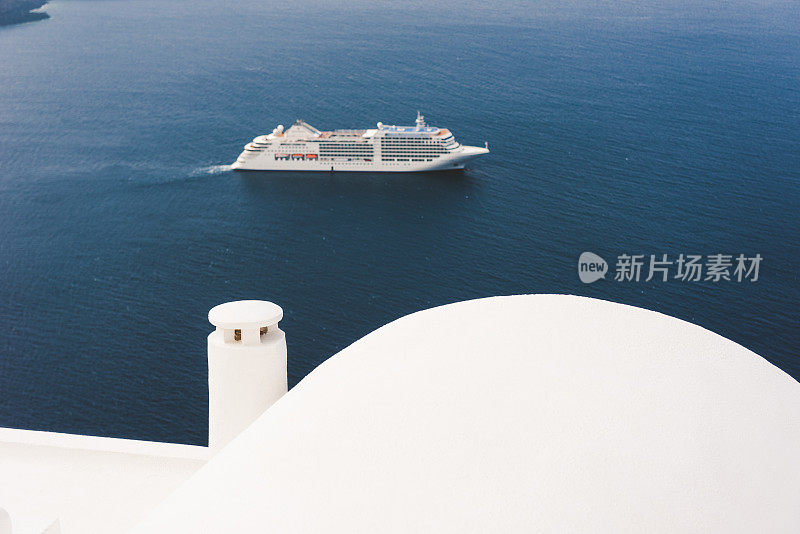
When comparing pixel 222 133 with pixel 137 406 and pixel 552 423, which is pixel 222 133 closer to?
pixel 137 406

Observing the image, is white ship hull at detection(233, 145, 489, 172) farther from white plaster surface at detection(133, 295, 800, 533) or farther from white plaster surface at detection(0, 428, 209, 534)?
white plaster surface at detection(133, 295, 800, 533)

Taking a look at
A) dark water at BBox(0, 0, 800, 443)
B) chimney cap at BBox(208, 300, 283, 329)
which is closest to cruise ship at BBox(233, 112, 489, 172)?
dark water at BBox(0, 0, 800, 443)

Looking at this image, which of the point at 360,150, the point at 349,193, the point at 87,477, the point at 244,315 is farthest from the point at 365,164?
the point at 244,315

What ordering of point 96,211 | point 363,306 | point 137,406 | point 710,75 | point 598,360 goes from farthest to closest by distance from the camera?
point 710,75 < point 96,211 < point 363,306 < point 137,406 < point 598,360

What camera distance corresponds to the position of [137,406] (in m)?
27.0

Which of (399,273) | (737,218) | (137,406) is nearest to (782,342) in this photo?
(737,218)

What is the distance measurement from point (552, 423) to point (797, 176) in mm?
43667

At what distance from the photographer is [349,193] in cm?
4425

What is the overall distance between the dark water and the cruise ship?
105cm

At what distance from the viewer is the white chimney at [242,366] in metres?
6.76

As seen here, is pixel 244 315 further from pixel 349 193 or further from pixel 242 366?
pixel 349 193

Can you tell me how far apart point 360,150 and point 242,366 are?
40657 mm

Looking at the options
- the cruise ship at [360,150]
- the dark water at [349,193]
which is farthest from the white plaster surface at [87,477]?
the cruise ship at [360,150]

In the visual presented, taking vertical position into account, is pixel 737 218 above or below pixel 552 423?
below
